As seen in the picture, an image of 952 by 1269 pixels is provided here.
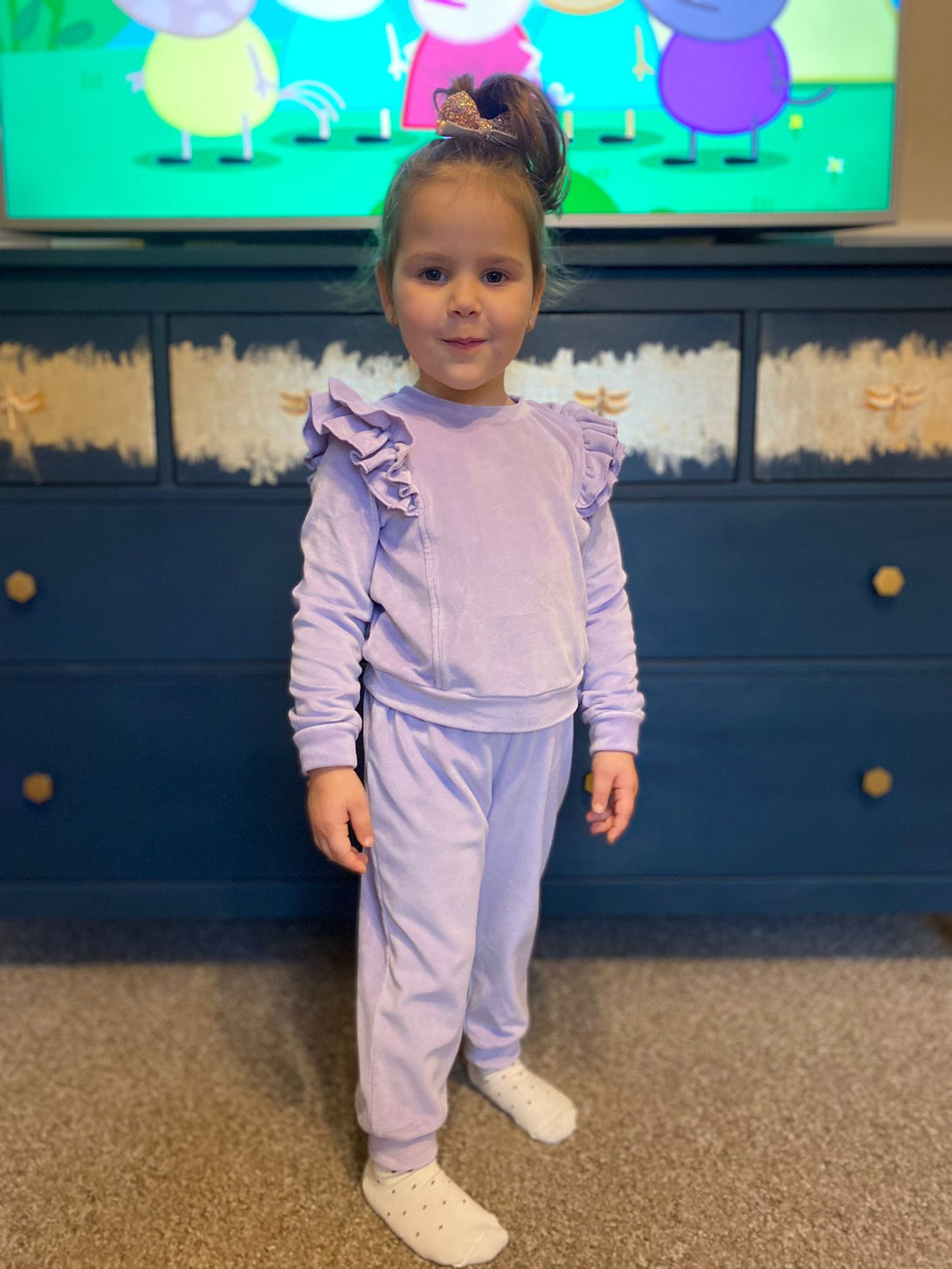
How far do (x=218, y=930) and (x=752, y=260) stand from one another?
1.16 metres

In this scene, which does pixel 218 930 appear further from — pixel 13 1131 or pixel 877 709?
pixel 877 709

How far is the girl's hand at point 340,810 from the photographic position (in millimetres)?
887

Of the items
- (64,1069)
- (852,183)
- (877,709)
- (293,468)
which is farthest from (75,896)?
(852,183)

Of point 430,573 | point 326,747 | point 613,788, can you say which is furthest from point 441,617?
point 613,788

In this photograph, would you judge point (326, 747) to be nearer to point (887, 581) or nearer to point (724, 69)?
point (887, 581)

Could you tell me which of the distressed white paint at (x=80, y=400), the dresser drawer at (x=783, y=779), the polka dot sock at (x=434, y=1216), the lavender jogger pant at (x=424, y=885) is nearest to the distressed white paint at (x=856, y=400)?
the dresser drawer at (x=783, y=779)

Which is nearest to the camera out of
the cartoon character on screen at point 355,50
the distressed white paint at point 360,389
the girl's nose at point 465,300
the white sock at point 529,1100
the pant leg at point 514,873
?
the girl's nose at point 465,300

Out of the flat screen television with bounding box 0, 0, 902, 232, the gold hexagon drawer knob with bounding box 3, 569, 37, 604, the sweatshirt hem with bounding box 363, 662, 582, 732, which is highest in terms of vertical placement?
the flat screen television with bounding box 0, 0, 902, 232

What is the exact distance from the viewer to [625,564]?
123cm

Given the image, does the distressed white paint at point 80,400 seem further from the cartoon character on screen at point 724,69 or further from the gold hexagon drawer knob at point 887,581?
the gold hexagon drawer knob at point 887,581

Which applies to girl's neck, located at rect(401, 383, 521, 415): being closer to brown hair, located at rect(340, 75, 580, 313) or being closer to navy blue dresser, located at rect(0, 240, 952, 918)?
brown hair, located at rect(340, 75, 580, 313)

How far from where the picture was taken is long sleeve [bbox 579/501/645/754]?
1018 millimetres

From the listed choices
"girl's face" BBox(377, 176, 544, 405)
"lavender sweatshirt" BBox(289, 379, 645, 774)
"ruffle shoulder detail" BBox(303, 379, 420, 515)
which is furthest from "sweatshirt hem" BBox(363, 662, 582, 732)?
"girl's face" BBox(377, 176, 544, 405)

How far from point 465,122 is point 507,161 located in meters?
0.05
